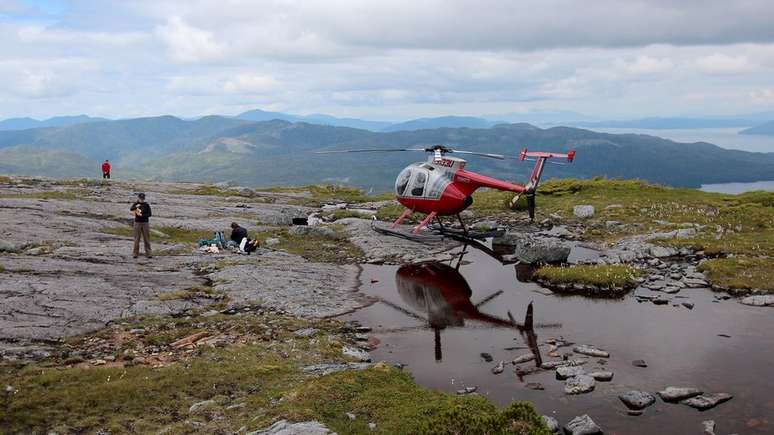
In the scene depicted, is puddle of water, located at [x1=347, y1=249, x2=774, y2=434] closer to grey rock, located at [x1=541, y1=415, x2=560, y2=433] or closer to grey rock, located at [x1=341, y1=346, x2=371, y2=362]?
grey rock, located at [x1=541, y1=415, x2=560, y2=433]

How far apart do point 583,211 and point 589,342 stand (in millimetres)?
23746

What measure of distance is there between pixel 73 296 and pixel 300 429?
40.3 ft

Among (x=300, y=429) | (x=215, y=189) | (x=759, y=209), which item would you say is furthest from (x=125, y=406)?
(x=215, y=189)

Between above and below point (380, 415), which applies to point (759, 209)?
above

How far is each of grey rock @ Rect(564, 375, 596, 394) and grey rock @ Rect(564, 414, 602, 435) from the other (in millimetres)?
1626

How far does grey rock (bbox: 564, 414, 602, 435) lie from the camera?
39.2 feet

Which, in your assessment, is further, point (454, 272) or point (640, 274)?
point (454, 272)

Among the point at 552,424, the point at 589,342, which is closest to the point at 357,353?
the point at 552,424

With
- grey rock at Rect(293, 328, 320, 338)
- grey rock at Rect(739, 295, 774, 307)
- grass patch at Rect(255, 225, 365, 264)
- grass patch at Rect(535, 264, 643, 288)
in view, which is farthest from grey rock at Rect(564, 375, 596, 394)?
grass patch at Rect(255, 225, 365, 264)

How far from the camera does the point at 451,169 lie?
1276 inches

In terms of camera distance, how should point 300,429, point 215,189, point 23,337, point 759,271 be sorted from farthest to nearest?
point 215,189 → point 759,271 → point 23,337 → point 300,429

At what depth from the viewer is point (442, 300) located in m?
22.3

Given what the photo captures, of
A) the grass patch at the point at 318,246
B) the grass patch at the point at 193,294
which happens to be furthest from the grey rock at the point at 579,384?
the grass patch at the point at 318,246

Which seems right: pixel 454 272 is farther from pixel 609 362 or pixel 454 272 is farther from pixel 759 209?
pixel 759 209
